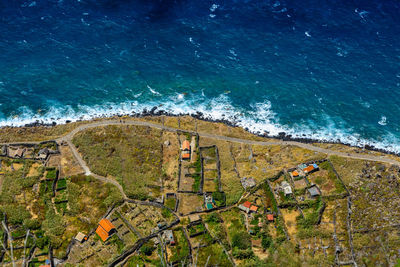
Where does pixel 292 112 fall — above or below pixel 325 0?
below

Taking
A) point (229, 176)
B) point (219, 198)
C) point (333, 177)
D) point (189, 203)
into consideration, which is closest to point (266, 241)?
point (219, 198)

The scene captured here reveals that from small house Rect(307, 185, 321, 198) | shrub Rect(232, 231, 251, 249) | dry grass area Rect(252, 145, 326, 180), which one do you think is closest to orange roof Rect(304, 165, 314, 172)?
dry grass area Rect(252, 145, 326, 180)

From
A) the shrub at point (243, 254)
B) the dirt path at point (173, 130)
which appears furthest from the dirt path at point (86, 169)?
the shrub at point (243, 254)

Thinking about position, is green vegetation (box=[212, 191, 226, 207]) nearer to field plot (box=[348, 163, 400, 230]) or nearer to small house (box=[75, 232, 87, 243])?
field plot (box=[348, 163, 400, 230])

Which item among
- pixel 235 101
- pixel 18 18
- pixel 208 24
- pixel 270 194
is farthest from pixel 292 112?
pixel 18 18

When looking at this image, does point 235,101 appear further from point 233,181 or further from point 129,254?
point 129,254
